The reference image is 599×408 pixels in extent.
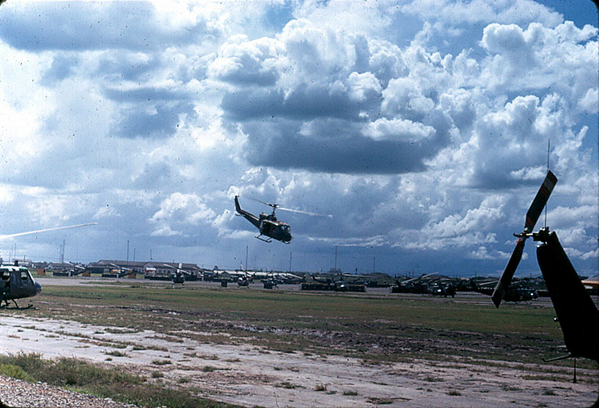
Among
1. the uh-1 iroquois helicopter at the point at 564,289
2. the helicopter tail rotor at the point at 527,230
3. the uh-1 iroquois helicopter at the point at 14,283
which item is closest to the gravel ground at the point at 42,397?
the helicopter tail rotor at the point at 527,230

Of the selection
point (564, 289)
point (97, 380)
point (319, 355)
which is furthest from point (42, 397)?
point (319, 355)

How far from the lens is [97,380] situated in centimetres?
1795

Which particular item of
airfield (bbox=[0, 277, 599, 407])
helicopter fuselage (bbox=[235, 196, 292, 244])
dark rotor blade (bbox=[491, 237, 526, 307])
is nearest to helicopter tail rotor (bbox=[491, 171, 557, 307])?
dark rotor blade (bbox=[491, 237, 526, 307])

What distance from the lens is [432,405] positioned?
16.3 meters

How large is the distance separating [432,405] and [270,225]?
45.4m

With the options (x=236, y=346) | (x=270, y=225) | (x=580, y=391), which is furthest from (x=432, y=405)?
(x=270, y=225)

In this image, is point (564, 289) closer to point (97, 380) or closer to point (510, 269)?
point (510, 269)

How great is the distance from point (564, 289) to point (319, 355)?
16.5m

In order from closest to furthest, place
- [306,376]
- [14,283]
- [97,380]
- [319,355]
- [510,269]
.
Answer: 1. [510,269]
2. [97,380]
3. [306,376]
4. [319,355]
5. [14,283]

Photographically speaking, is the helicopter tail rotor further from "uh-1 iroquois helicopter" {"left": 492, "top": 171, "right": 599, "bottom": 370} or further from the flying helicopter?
the flying helicopter

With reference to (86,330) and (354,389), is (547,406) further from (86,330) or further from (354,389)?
(86,330)

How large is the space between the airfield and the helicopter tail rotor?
7120mm

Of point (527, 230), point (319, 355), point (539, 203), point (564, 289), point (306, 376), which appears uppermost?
point (539, 203)

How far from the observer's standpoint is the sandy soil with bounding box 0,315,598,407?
17047 millimetres
